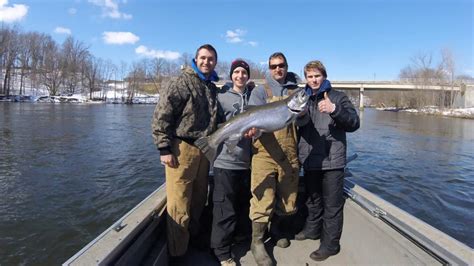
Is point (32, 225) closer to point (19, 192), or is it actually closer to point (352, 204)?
point (19, 192)

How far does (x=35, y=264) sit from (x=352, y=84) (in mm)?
95707

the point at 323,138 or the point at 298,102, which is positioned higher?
the point at 298,102

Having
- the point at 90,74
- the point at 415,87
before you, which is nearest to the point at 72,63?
the point at 90,74

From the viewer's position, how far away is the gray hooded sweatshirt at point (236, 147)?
409cm

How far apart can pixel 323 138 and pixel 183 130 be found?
1.66 m

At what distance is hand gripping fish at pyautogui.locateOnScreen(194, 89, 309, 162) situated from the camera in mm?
3562

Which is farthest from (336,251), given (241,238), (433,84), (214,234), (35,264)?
(433,84)

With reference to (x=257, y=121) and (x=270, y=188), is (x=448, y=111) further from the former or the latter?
(x=257, y=121)

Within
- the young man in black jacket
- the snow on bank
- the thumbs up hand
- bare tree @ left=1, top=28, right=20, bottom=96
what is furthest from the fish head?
bare tree @ left=1, top=28, right=20, bottom=96

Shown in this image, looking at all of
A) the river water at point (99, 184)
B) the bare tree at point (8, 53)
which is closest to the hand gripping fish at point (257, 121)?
the river water at point (99, 184)

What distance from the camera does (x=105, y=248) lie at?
9.32ft

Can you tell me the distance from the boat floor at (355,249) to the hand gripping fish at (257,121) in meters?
1.52

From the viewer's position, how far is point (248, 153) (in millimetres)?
4168

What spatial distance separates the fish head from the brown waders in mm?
546
